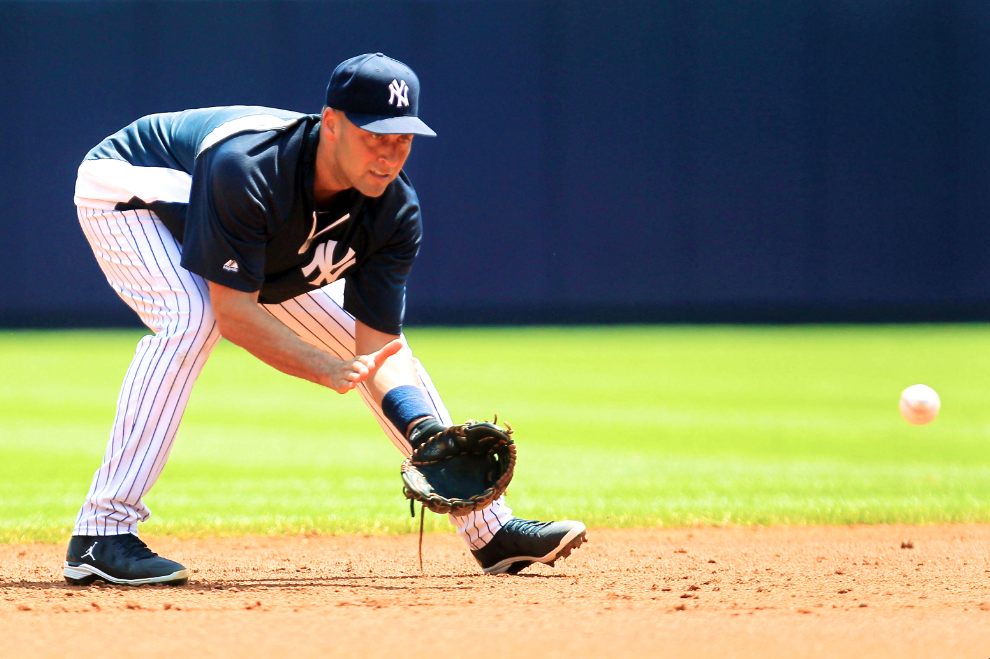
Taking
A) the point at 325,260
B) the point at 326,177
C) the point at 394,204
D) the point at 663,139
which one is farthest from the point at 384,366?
the point at 663,139

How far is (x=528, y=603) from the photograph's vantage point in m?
2.62

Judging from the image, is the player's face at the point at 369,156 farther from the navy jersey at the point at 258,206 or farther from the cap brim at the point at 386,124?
the navy jersey at the point at 258,206

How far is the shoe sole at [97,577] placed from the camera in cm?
278

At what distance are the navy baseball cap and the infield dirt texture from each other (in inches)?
43.7

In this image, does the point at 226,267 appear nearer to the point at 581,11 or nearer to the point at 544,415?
the point at 544,415

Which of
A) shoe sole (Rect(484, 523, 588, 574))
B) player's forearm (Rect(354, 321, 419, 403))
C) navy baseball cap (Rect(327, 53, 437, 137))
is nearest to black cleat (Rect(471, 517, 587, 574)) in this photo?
shoe sole (Rect(484, 523, 588, 574))

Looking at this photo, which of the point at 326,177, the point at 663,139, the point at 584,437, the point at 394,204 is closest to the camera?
the point at 326,177

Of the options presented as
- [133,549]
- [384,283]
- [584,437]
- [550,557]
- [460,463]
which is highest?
[384,283]

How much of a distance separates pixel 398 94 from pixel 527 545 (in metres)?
1.27

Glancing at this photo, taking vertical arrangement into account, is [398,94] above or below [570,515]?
above

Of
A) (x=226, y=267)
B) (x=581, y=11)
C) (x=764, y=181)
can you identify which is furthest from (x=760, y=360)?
(x=226, y=267)

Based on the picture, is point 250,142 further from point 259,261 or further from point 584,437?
point 584,437

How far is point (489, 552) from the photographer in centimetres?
315

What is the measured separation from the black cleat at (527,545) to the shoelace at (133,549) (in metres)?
0.90
